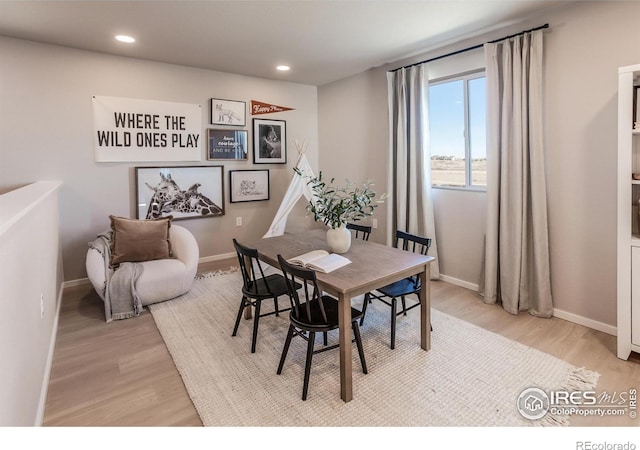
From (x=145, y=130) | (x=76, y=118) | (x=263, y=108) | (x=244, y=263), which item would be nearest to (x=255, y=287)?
(x=244, y=263)

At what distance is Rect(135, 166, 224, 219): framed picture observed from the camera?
404 cm

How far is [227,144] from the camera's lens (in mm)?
4582

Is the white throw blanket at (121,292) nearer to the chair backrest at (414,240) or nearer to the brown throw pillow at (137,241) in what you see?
Answer: the brown throw pillow at (137,241)

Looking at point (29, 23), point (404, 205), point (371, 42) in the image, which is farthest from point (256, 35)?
point (404, 205)

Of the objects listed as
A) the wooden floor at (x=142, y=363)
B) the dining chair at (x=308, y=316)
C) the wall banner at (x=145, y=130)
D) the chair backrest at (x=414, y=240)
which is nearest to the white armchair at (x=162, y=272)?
the wooden floor at (x=142, y=363)

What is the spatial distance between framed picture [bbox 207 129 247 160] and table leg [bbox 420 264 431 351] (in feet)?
10.5

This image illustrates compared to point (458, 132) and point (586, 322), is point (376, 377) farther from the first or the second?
point (458, 132)

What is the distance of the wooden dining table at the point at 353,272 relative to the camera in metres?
1.86

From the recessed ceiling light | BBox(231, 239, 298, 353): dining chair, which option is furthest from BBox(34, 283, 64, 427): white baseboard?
the recessed ceiling light

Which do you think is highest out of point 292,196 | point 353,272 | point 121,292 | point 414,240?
point 292,196

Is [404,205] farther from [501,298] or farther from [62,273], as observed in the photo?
[62,273]

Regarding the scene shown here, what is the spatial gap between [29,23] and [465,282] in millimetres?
4537

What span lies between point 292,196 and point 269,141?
937 mm

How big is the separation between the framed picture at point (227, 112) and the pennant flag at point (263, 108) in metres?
0.13
